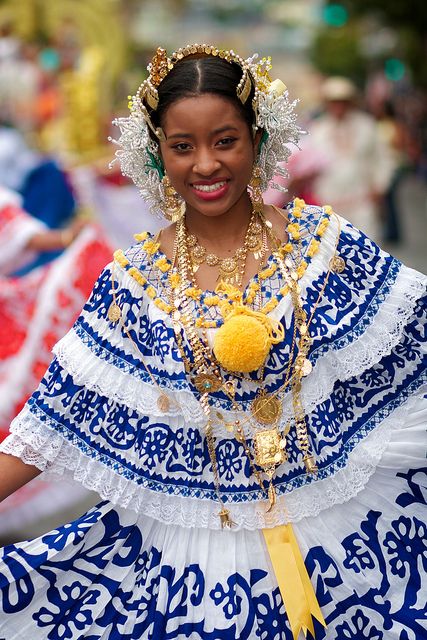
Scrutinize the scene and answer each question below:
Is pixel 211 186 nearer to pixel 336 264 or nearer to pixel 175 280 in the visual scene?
pixel 175 280

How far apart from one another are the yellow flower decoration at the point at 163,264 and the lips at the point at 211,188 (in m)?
0.23

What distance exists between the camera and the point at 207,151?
2957 millimetres

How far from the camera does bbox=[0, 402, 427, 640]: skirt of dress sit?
118 inches

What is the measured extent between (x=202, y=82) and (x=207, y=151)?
18cm

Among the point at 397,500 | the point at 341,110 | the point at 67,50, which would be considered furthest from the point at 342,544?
the point at 67,50

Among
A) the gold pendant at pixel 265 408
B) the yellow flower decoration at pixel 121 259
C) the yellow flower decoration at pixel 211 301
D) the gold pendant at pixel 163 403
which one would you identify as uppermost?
the yellow flower decoration at pixel 121 259

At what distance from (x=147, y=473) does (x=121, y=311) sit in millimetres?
445

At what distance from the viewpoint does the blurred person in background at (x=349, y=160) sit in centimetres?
1052

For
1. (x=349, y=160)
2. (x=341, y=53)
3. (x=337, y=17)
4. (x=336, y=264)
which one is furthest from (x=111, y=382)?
(x=337, y=17)

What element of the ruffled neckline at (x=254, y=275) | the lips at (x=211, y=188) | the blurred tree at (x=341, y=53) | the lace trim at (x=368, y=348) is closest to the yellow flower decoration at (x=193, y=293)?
the ruffled neckline at (x=254, y=275)

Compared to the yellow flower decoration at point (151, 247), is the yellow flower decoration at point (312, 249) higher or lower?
higher

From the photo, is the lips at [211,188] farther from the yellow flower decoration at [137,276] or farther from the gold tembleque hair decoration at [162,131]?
the yellow flower decoration at [137,276]

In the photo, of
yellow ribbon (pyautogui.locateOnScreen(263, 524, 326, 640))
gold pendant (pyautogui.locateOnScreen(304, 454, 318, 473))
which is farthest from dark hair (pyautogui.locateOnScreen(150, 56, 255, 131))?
yellow ribbon (pyautogui.locateOnScreen(263, 524, 326, 640))

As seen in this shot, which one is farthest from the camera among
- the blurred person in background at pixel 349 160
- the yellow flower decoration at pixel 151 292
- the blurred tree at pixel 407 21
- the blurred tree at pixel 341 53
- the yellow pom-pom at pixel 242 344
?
the blurred tree at pixel 341 53
